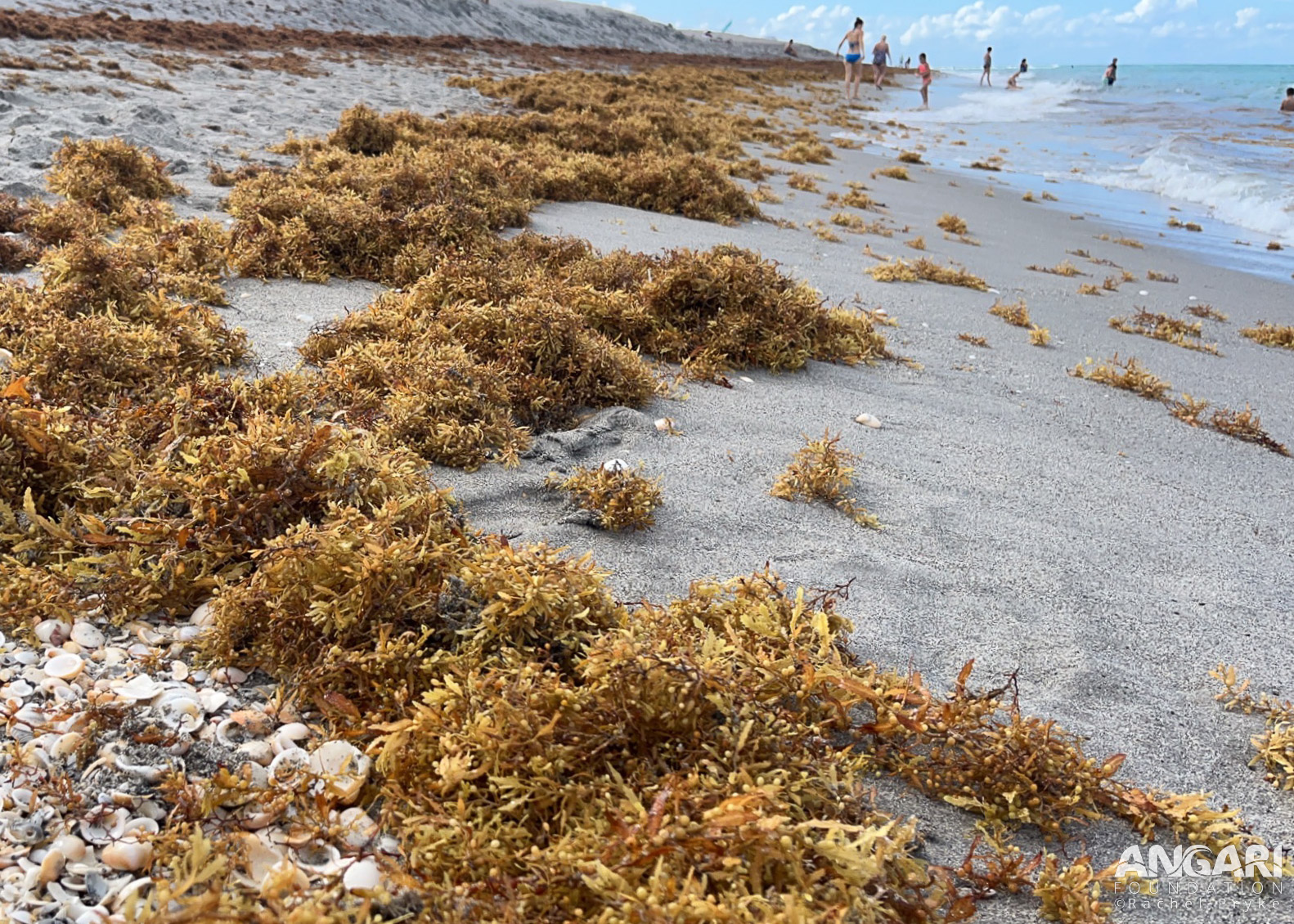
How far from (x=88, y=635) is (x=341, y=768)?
0.82m

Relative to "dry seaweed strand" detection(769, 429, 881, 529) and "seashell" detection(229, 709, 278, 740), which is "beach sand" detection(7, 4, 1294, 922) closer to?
"dry seaweed strand" detection(769, 429, 881, 529)

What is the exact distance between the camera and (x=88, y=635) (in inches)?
77.5

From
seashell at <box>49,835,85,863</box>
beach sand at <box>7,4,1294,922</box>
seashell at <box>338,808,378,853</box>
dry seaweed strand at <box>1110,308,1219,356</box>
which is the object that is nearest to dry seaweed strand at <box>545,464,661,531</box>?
beach sand at <box>7,4,1294,922</box>

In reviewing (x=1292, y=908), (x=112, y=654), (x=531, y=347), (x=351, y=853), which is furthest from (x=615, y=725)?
(x=531, y=347)

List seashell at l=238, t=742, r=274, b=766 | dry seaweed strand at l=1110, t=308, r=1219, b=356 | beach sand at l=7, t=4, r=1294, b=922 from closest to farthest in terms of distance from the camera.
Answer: seashell at l=238, t=742, r=274, b=766
beach sand at l=7, t=4, r=1294, b=922
dry seaweed strand at l=1110, t=308, r=1219, b=356

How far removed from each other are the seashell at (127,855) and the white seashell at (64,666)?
0.54 metres

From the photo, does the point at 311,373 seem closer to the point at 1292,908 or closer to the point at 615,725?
the point at 615,725

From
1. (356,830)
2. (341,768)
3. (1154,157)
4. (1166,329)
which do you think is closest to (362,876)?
(356,830)

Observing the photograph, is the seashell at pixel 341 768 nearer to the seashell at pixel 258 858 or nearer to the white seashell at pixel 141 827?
the seashell at pixel 258 858

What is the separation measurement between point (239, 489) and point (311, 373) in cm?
142

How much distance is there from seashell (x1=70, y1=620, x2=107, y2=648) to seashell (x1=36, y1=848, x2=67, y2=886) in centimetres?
65

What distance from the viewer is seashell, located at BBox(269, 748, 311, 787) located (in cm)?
165

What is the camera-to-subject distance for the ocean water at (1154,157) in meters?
10.9

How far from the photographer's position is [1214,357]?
5656 millimetres
